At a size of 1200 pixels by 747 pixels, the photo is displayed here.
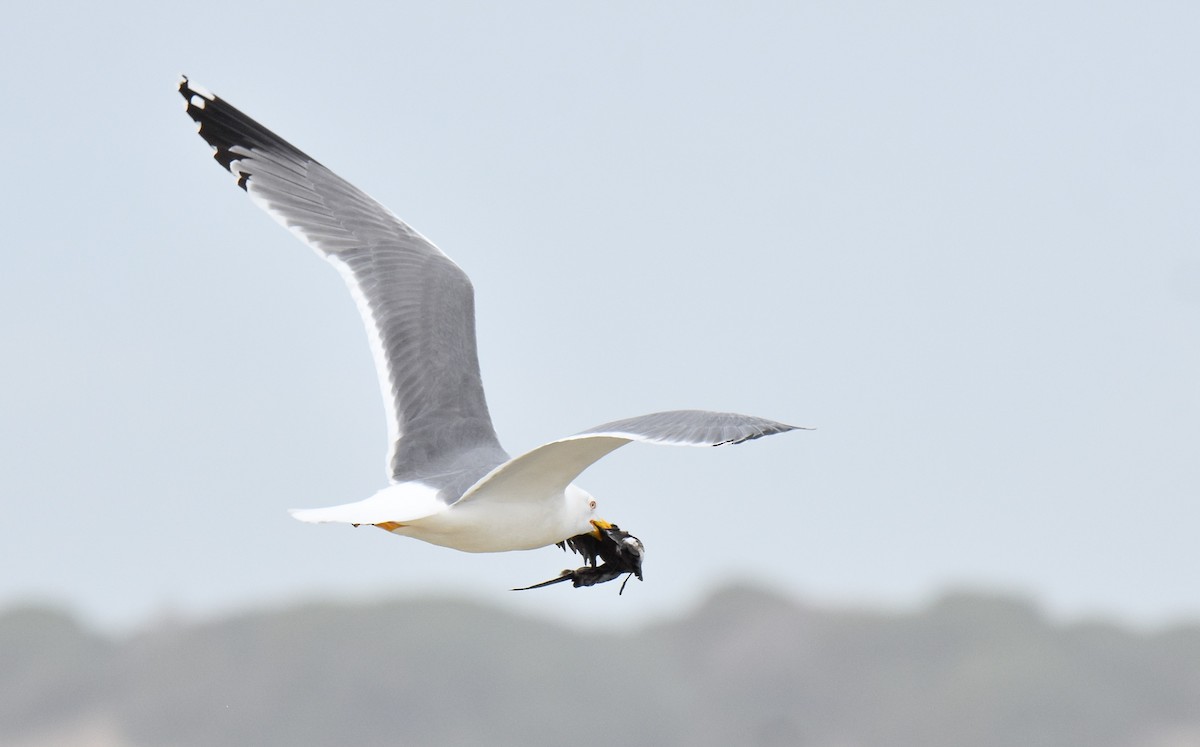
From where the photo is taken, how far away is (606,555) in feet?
25.9

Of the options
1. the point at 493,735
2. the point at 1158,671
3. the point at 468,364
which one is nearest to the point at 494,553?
the point at 468,364

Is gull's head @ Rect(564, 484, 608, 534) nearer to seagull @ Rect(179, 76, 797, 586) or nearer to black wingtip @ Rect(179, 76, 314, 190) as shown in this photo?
seagull @ Rect(179, 76, 797, 586)

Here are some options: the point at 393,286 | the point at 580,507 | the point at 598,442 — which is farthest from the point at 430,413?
the point at 598,442

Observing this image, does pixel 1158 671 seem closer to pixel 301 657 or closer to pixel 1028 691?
pixel 1028 691

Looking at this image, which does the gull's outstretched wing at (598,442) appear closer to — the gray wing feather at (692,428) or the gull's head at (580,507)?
the gray wing feather at (692,428)

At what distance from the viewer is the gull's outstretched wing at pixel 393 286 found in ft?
26.5

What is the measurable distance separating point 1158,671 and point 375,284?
49177 millimetres

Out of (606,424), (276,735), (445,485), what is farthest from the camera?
(276,735)

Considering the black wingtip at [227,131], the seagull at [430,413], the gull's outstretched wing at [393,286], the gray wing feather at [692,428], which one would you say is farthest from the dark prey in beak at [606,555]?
the black wingtip at [227,131]

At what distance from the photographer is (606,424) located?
652 cm

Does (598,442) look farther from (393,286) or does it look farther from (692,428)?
(393,286)

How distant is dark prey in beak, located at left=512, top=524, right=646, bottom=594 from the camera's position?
7.79m

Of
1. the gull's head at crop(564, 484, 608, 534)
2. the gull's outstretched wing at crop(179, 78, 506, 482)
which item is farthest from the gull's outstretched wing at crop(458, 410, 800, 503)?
the gull's outstretched wing at crop(179, 78, 506, 482)

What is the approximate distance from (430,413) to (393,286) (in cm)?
75
